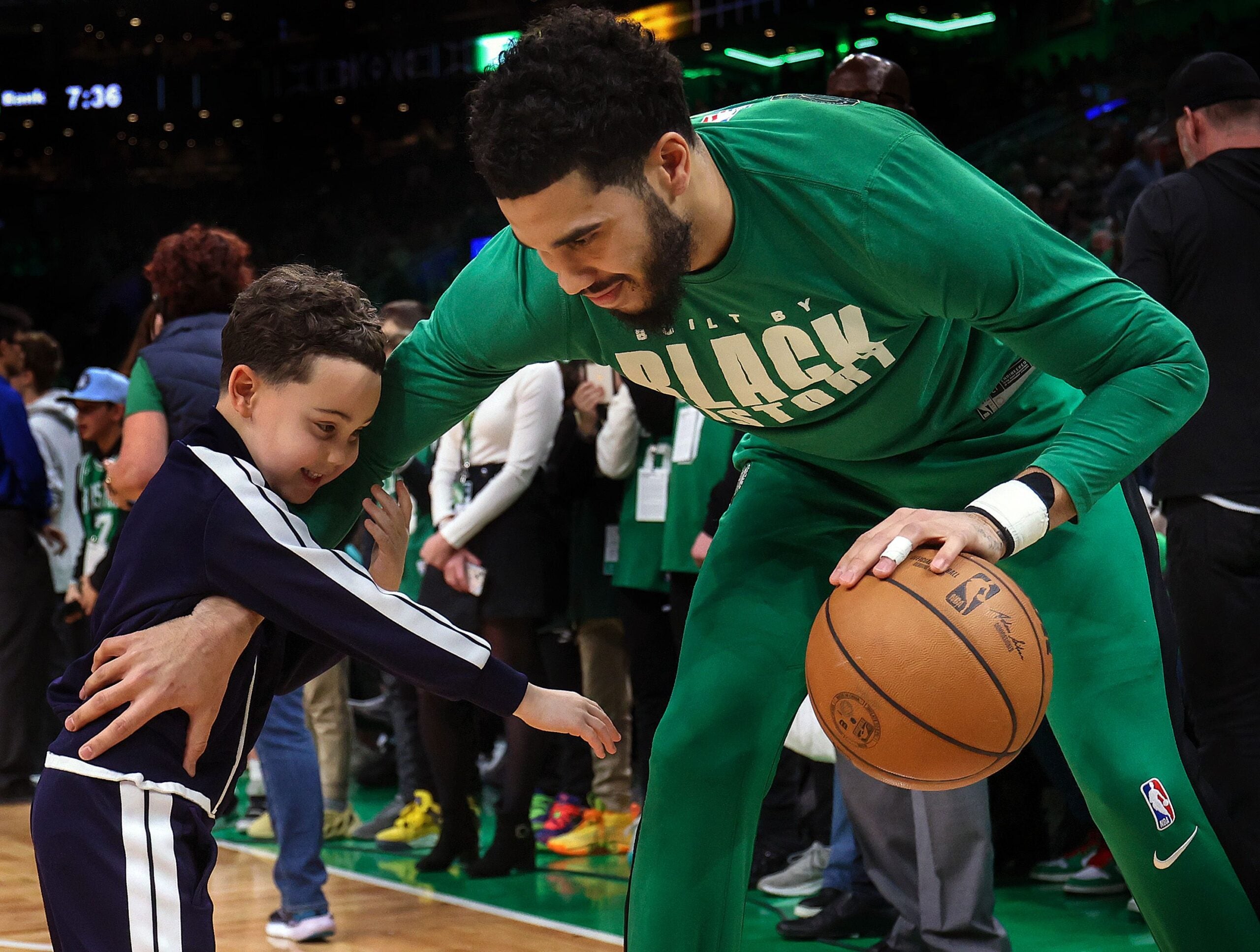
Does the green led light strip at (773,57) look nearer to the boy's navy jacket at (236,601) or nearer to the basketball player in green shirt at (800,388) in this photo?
the basketball player in green shirt at (800,388)

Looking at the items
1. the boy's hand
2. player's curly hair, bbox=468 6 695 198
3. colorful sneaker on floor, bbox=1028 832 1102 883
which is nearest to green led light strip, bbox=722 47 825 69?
colorful sneaker on floor, bbox=1028 832 1102 883

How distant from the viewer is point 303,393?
2404mm

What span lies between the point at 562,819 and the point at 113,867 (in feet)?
12.3

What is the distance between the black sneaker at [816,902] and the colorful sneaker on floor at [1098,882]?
37.2 inches

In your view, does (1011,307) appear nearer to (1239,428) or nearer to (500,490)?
(1239,428)

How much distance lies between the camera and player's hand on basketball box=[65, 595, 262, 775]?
86.6 inches

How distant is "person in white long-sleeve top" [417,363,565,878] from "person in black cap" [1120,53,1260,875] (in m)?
2.40

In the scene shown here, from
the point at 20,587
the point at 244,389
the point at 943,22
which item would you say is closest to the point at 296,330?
the point at 244,389

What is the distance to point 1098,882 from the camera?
470 cm

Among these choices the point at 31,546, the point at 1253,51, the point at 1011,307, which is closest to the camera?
the point at 1011,307

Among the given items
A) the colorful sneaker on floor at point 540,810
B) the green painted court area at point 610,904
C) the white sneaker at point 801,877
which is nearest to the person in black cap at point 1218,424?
the green painted court area at point 610,904

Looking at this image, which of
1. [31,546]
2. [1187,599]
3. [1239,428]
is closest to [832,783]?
[1187,599]

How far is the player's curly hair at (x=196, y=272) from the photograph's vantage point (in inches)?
173

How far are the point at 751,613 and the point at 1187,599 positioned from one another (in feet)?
6.11
